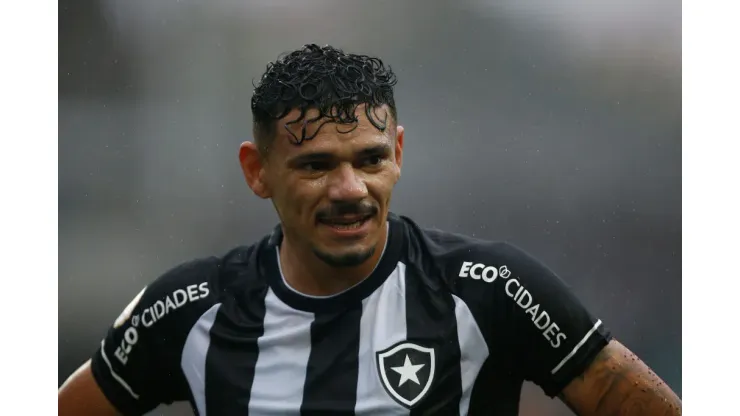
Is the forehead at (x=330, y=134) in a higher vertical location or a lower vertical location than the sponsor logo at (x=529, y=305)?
higher

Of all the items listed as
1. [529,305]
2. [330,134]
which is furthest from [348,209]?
[529,305]

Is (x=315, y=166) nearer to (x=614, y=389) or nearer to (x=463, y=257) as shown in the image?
(x=463, y=257)

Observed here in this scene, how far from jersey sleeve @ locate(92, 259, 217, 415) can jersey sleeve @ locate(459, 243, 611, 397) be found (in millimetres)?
538

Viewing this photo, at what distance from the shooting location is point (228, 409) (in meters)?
1.44

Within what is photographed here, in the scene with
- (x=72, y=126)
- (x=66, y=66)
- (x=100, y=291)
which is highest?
(x=66, y=66)

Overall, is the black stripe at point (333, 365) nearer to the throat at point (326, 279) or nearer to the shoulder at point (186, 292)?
the throat at point (326, 279)

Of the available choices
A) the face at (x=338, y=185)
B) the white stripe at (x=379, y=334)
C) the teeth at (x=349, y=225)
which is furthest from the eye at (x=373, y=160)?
the white stripe at (x=379, y=334)

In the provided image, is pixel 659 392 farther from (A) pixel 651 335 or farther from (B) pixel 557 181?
(B) pixel 557 181

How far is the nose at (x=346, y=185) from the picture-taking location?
Result: 1306 mm

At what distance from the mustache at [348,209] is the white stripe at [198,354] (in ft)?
1.08
